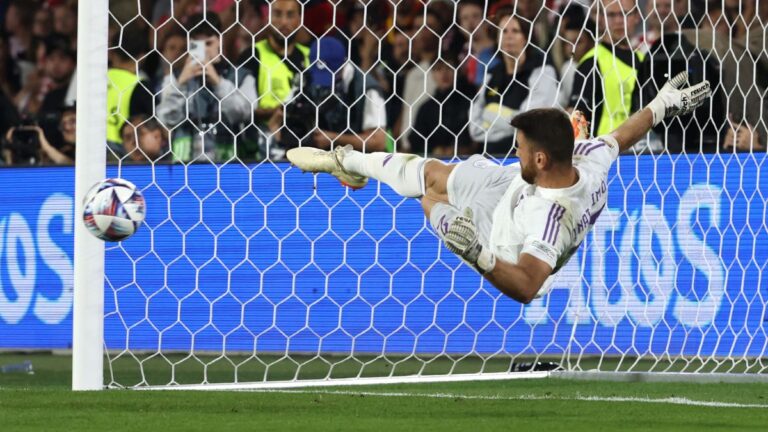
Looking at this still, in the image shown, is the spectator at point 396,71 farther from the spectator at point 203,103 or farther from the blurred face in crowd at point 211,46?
the blurred face in crowd at point 211,46

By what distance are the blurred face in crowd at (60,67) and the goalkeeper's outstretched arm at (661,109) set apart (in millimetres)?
5079

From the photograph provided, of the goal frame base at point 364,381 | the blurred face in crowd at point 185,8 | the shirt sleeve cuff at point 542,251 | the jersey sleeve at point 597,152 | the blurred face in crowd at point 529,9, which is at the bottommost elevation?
the goal frame base at point 364,381

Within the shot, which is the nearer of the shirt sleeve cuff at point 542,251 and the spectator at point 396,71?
the shirt sleeve cuff at point 542,251

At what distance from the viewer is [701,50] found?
890 centimetres

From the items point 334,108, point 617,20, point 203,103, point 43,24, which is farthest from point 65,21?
point 617,20

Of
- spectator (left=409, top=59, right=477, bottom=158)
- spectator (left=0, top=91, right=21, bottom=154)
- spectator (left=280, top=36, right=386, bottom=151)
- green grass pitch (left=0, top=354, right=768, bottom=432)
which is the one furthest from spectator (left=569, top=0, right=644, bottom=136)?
spectator (left=0, top=91, right=21, bottom=154)

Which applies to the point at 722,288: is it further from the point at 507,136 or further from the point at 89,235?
the point at 89,235

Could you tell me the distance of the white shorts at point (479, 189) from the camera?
695 cm

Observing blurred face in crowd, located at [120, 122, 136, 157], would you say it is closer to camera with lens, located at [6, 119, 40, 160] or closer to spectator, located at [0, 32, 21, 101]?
camera with lens, located at [6, 119, 40, 160]

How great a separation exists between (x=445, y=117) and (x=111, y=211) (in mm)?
3477

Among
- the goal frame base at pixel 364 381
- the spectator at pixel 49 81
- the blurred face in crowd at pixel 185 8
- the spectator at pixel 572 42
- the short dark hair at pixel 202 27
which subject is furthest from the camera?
the spectator at pixel 49 81

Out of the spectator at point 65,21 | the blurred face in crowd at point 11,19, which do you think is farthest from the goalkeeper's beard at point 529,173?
the blurred face in crowd at point 11,19

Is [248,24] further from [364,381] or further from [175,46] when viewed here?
[364,381]

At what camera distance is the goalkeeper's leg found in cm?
711
